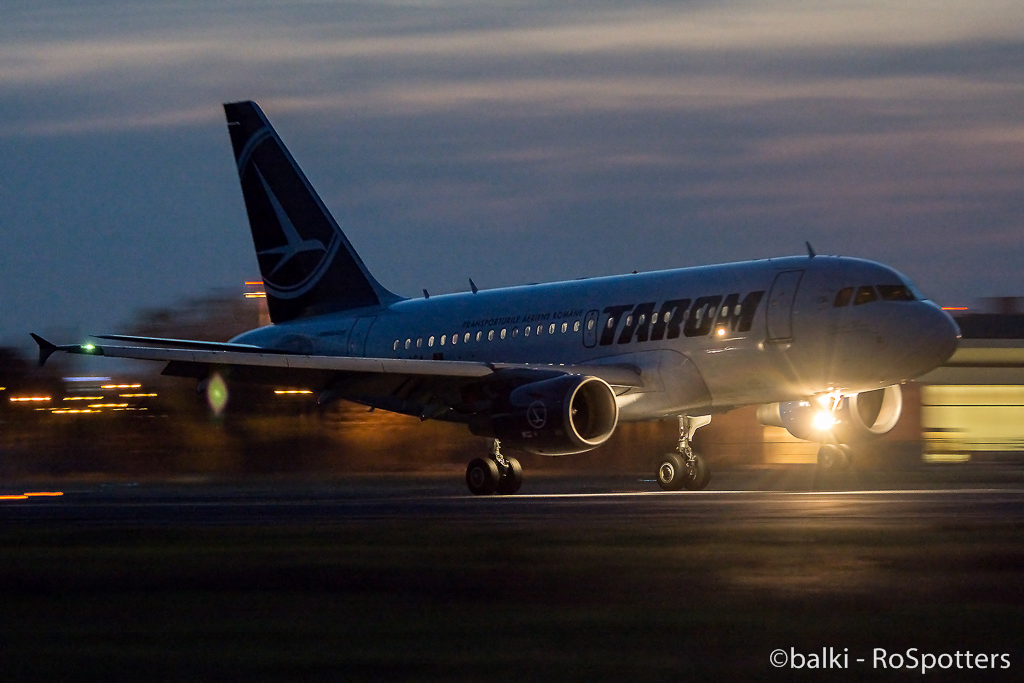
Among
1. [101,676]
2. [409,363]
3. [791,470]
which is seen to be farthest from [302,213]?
[101,676]

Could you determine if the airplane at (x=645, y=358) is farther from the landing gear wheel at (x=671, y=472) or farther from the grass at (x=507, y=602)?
the grass at (x=507, y=602)

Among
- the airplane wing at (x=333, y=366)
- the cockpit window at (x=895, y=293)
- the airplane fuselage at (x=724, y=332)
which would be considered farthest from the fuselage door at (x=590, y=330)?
the cockpit window at (x=895, y=293)

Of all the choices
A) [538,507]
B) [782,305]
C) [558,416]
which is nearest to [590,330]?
[558,416]

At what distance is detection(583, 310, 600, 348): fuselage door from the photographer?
30.1 metres

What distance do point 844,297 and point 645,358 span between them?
161 inches

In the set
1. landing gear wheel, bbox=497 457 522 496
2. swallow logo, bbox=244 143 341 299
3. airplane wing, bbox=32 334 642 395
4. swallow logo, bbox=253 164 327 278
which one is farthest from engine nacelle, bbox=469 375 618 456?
swallow logo, bbox=253 164 327 278

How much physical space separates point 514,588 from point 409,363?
1724 centimetres

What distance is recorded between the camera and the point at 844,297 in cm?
2705

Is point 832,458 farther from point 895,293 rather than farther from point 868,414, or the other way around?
point 895,293

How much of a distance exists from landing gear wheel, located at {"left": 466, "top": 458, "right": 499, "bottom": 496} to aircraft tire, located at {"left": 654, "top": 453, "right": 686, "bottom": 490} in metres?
3.22

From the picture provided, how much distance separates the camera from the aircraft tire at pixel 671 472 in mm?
29047

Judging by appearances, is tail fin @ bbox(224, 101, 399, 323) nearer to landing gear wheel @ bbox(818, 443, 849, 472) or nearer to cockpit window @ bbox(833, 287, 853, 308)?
landing gear wheel @ bbox(818, 443, 849, 472)

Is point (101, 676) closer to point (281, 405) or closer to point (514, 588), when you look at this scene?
point (514, 588)

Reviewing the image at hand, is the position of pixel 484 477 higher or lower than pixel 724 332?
lower
